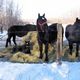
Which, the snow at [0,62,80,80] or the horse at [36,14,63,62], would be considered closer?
the snow at [0,62,80,80]

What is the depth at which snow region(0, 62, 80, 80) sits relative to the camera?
7.04m

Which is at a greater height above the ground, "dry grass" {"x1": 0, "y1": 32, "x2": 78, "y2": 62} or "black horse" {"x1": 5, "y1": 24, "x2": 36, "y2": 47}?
"black horse" {"x1": 5, "y1": 24, "x2": 36, "y2": 47}

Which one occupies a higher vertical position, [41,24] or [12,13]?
[41,24]

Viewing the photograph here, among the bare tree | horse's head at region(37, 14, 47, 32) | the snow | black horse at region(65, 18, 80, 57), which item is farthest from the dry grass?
the bare tree

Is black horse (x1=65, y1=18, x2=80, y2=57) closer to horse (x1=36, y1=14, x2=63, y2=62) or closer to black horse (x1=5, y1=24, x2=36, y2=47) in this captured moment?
horse (x1=36, y1=14, x2=63, y2=62)

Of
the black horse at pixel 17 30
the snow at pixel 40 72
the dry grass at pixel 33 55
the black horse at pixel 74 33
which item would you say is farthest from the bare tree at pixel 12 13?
the snow at pixel 40 72

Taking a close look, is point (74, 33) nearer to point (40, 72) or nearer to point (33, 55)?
point (33, 55)

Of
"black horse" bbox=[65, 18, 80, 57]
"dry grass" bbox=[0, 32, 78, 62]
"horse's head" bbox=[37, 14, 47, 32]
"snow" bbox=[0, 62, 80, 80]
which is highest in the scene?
"horse's head" bbox=[37, 14, 47, 32]

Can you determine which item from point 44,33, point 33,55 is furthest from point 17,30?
point 44,33

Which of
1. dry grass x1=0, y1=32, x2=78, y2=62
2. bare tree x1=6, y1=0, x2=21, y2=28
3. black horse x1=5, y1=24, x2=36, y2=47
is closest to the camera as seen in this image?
dry grass x1=0, y1=32, x2=78, y2=62

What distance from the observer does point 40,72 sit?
24.0 feet

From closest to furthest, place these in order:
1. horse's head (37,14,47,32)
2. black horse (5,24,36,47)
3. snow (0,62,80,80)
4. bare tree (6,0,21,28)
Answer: snow (0,62,80,80) → horse's head (37,14,47,32) → black horse (5,24,36,47) → bare tree (6,0,21,28)

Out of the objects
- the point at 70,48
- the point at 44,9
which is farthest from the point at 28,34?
the point at 44,9

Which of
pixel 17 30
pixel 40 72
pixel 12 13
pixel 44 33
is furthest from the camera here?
pixel 12 13
